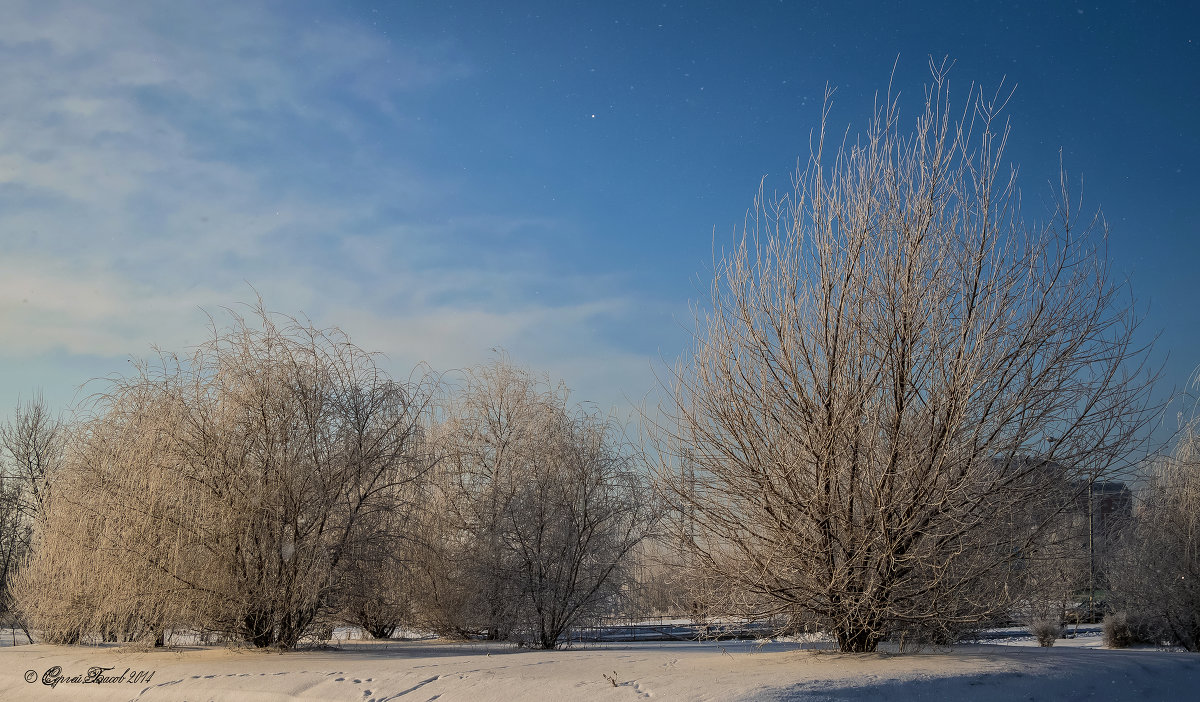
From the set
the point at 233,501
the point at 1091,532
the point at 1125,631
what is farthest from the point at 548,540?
the point at 1125,631

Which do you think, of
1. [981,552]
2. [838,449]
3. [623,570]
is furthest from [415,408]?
[981,552]

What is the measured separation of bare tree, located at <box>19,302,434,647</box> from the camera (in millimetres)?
12789

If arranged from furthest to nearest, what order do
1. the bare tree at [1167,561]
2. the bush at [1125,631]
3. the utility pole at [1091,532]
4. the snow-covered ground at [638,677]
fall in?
the bush at [1125,631] → the bare tree at [1167,561] → the utility pole at [1091,532] → the snow-covered ground at [638,677]

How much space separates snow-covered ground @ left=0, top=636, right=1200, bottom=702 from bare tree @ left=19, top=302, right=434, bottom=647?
3.21ft

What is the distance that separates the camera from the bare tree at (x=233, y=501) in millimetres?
12789

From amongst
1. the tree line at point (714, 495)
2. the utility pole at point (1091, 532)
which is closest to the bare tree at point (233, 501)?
the tree line at point (714, 495)

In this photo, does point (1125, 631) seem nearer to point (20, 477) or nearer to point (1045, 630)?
point (1045, 630)

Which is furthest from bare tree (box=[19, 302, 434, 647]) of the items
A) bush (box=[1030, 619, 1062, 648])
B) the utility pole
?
bush (box=[1030, 619, 1062, 648])

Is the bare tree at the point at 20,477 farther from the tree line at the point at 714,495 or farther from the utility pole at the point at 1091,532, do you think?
the utility pole at the point at 1091,532

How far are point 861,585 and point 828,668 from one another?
123 centimetres

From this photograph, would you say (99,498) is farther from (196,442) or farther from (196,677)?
(196,677)

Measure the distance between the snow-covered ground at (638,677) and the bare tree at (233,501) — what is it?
0.98m

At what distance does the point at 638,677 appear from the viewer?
890 cm

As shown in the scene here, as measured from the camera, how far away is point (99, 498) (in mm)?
13555
